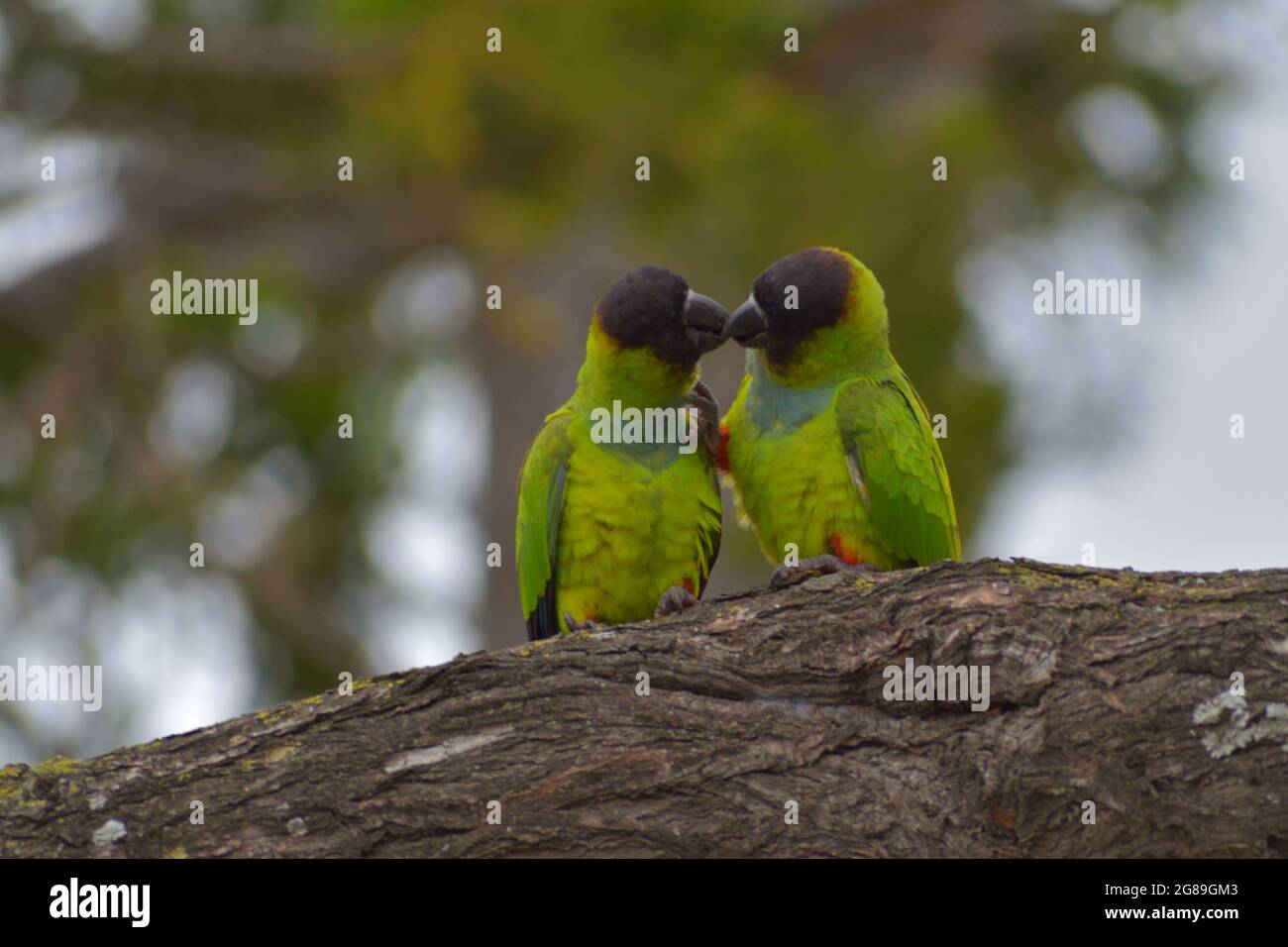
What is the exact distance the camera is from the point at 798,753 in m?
5.23

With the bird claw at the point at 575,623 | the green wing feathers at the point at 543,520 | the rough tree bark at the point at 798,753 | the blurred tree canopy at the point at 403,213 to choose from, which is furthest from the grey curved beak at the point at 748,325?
the blurred tree canopy at the point at 403,213

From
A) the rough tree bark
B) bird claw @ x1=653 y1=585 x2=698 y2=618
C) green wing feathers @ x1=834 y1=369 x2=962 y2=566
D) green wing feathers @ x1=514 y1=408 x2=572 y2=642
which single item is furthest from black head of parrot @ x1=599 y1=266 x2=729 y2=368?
the rough tree bark

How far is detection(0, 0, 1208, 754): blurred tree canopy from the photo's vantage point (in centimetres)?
1258

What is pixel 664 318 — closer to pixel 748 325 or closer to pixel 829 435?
pixel 748 325

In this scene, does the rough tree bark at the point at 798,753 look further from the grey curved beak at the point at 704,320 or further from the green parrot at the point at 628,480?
the grey curved beak at the point at 704,320

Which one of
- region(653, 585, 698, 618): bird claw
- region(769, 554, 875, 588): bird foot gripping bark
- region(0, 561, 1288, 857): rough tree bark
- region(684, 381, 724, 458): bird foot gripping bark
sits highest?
region(684, 381, 724, 458): bird foot gripping bark

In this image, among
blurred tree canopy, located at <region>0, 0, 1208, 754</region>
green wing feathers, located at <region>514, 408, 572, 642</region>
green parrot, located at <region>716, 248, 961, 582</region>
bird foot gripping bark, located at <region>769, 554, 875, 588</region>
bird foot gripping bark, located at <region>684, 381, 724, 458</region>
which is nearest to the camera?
bird foot gripping bark, located at <region>769, 554, 875, 588</region>

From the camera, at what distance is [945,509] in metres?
6.90

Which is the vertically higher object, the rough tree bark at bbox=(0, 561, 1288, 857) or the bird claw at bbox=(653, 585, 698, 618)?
the bird claw at bbox=(653, 585, 698, 618)

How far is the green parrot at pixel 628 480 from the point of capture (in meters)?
6.87

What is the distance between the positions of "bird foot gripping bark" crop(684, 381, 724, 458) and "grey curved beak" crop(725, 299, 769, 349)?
1.17ft

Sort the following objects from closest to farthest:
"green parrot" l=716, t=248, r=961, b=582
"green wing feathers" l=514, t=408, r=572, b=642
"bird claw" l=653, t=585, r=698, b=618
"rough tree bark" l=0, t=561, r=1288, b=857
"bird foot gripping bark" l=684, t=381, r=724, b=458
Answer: "rough tree bark" l=0, t=561, r=1288, b=857 → "bird claw" l=653, t=585, r=698, b=618 → "green parrot" l=716, t=248, r=961, b=582 → "green wing feathers" l=514, t=408, r=572, b=642 → "bird foot gripping bark" l=684, t=381, r=724, b=458

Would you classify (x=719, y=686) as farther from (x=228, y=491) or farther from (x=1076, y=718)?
(x=228, y=491)

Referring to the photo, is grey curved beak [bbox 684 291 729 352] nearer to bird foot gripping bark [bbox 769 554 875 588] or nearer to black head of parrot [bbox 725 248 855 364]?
black head of parrot [bbox 725 248 855 364]
